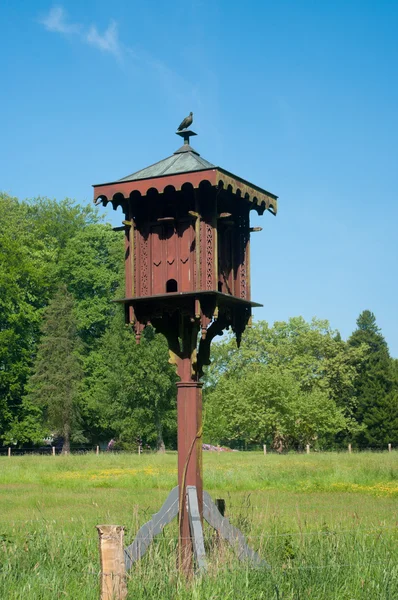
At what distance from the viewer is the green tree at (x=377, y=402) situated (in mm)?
63094

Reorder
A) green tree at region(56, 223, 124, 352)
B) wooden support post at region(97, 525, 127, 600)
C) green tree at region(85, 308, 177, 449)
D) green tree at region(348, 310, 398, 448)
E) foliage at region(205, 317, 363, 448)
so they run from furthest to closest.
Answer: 1. green tree at region(348, 310, 398, 448)
2. foliage at region(205, 317, 363, 448)
3. green tree at region(56, 223, 124, 352)
4. green tree at region(85, 308, 177, 449)
5. wooden support post at region(97, 525, 127, 600)

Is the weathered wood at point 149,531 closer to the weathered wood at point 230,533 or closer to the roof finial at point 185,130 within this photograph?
the weathered wood at point 230,533

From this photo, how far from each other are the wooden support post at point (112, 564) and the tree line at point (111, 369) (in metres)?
41.4

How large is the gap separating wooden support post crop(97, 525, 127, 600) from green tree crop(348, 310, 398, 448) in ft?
190

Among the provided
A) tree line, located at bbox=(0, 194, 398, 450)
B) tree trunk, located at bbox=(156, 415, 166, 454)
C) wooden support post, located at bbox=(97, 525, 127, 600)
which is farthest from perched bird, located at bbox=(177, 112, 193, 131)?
tree trunk, located at bbox=(156, 415, 166, 454)

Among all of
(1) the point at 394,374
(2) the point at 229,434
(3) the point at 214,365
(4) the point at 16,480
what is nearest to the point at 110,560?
(4) the point at 16,480

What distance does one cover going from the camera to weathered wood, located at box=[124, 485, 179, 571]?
322 inches

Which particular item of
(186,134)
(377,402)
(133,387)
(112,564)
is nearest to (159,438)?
(133,387)

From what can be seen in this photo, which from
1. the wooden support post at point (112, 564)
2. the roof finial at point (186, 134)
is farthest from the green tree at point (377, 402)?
the wooden support post at point (112, 564)

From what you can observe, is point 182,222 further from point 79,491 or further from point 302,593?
point 79,491

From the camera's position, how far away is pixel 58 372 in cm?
4866

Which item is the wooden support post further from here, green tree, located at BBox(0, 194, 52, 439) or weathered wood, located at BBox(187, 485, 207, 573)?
green tree, located at BBox(0, 194, 52, 439)

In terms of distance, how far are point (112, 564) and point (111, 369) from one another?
44.8m

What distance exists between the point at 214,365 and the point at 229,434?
13431 mm
